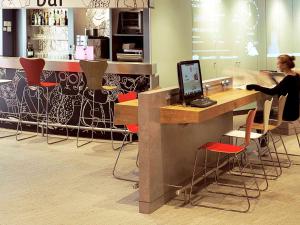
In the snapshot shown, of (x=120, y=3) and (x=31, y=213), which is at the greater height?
(x=120, y=3)

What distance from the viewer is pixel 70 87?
7.96 metres

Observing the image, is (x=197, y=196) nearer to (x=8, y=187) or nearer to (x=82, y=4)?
(x=8, y=187)

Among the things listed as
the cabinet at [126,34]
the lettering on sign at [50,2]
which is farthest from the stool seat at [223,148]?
the lettering on sign at [50,2]

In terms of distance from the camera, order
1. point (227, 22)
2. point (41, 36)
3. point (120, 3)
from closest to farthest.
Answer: point (120, 3), point (227, 22), point (41, 36)

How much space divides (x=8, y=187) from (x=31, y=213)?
36.6 inches

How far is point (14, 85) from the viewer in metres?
8.54

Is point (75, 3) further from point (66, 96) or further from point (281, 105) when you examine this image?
point (281, 105)

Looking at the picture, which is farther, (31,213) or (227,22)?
(227,22)

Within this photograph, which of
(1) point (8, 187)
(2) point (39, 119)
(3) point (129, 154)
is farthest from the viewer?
(2) point (39, 119)

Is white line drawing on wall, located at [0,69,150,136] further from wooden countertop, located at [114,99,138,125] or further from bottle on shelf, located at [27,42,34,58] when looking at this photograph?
wooden countertop, located at [114,99,138,125]

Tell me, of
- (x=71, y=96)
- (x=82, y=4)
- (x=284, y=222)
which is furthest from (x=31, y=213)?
(x=82, y=4)

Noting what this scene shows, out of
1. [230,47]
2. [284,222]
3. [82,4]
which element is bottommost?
[284,222]

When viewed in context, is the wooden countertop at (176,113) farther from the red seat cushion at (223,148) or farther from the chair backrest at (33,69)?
the chair backrest at (33,69)

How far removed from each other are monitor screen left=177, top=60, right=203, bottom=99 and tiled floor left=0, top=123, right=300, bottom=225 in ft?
3.36
